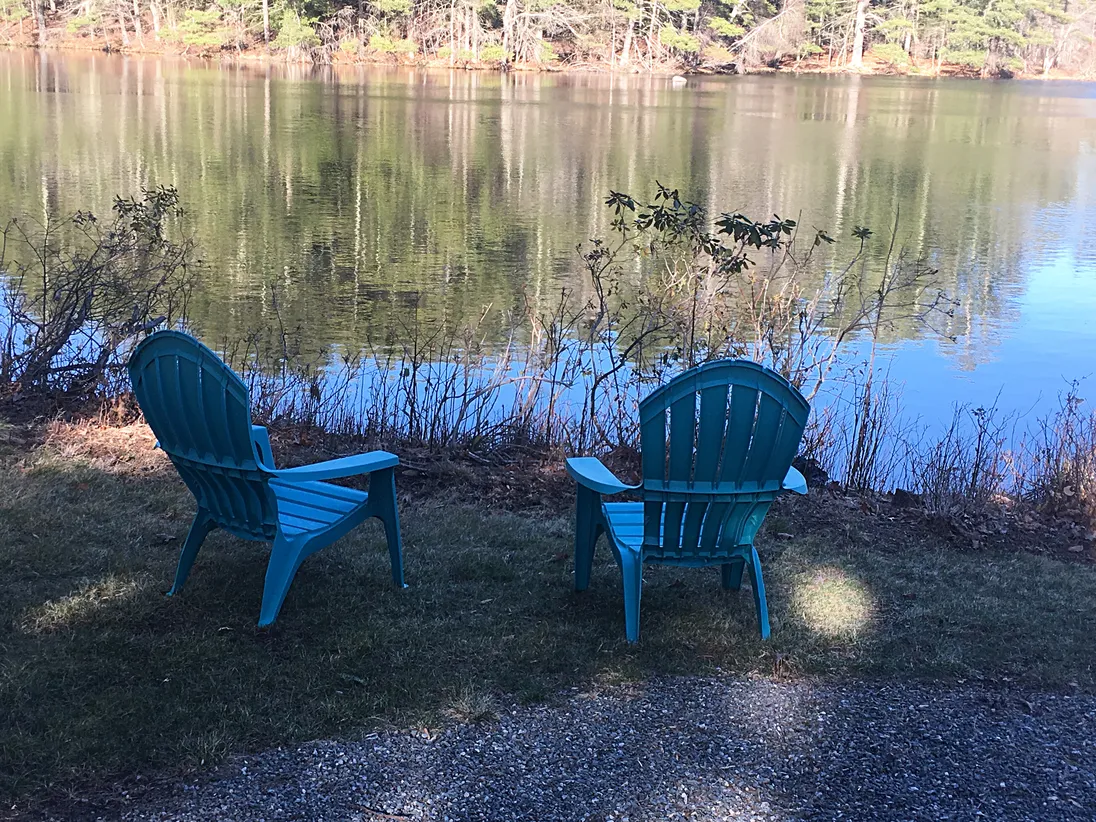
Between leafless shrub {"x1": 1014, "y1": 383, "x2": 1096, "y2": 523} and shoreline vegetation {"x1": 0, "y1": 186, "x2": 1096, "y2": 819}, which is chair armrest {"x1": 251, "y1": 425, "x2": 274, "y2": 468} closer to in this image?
shoreline vegetation {"x1": 0, "y1": 186, "x2": 1096, "y2": 819}

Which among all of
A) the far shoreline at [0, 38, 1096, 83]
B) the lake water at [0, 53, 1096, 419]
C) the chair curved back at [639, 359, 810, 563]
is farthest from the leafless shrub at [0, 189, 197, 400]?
the far shoreline at [0, 38, 1096, 83]

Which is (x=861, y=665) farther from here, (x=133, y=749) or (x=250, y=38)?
(x=250, y=38)

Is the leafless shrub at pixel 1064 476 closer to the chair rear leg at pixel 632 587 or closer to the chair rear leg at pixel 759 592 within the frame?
the chair rear leg at pixel 759 592

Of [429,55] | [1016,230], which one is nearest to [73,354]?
[1016,230]

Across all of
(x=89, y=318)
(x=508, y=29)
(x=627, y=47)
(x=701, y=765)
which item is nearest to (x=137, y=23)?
(x=508, y=29)

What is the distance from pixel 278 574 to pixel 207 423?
1.63ft

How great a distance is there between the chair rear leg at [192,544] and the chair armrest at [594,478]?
1.19 m

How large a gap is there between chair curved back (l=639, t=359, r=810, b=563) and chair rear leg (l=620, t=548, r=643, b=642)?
121 millimetres

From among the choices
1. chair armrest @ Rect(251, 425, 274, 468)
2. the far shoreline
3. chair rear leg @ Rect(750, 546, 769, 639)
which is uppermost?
the far shoreline

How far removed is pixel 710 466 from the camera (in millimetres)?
3316

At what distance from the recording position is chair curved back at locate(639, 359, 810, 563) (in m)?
3.26

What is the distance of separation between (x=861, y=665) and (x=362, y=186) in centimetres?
1668

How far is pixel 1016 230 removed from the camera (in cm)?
1712

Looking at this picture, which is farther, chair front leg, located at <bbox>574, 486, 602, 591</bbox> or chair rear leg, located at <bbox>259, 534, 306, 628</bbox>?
chair front leg, located at <bbox>574, 486, 602, 591</bbox>
